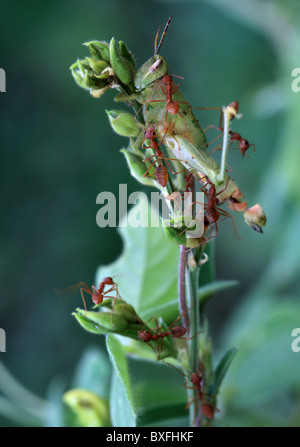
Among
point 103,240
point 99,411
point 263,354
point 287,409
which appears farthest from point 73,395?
point 103,240

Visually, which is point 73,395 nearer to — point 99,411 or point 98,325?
point 99,411

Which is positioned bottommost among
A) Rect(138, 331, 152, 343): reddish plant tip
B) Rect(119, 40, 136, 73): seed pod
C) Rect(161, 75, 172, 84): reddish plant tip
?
Rect(138, 331, 152, 343): reddish plant tip

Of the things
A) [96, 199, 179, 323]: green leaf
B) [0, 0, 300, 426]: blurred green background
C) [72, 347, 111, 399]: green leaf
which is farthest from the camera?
[0, 0, 300, 426]: blurred green background

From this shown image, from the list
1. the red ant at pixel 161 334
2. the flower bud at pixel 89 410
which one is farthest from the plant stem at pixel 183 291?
the flower bud at pixel 89 410

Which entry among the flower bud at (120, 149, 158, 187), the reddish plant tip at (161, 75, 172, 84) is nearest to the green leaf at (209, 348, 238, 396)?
the flower bud at (120, 149, 158, 187)

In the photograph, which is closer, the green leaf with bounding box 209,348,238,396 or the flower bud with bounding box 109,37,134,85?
the flower bud with bounding box 109,37,134,85

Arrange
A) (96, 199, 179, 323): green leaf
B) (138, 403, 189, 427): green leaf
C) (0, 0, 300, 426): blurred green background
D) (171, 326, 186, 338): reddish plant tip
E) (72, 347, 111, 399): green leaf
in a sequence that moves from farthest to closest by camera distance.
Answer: (0, 0, 300, 426): blurred green background < (72, 347, 111, 399): green leaf < (96, 199, 179, 323): green leaf < (138, 403, 189, 427): green leaf < (171, 326, 186, 338): reddish plant tip

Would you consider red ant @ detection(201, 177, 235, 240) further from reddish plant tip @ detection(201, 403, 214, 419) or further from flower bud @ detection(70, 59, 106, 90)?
reddish plant tip @ detection(201, 403, 214, 419)
